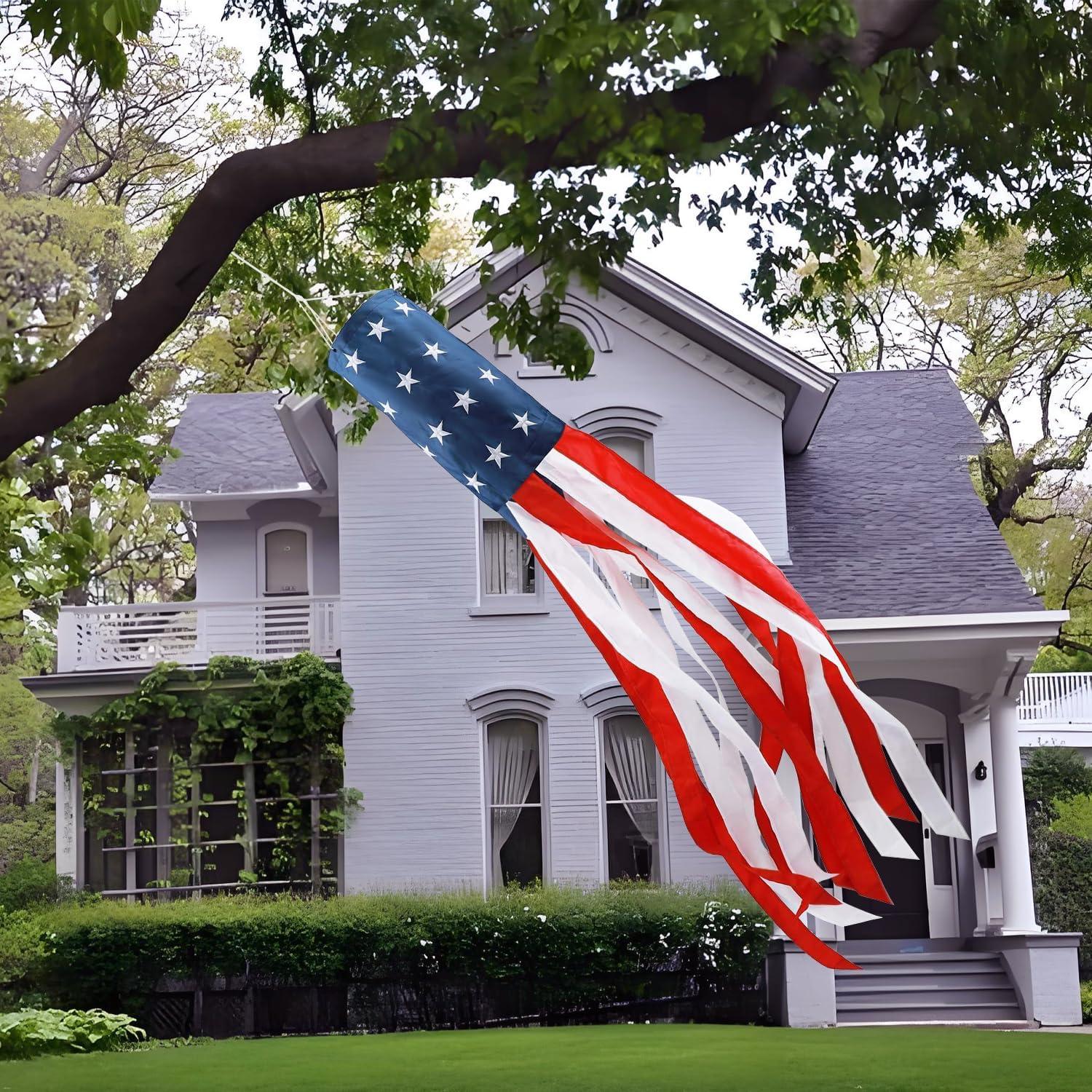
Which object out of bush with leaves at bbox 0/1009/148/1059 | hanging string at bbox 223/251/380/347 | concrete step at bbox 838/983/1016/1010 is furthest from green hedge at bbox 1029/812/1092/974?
hanging string at bbox 223/251/380/347

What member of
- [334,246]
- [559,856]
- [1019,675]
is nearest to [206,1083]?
[334,246]

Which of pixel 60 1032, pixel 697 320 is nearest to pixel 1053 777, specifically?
pixel 697 320

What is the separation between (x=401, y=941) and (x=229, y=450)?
27.7ft

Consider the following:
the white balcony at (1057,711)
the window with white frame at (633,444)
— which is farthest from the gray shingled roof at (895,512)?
the white balcony at (1057,711)

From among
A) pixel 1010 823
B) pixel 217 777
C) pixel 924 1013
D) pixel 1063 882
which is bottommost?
pixel 924 1013

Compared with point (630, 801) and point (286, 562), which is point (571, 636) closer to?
point (630, 801)

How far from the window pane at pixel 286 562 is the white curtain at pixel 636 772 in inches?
203

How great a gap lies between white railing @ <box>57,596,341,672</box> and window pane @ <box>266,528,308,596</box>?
1361 mm

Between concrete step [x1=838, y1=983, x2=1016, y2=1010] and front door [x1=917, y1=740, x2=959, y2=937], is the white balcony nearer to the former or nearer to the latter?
front door [x1=917, y1=740, x2=959, y2=937]

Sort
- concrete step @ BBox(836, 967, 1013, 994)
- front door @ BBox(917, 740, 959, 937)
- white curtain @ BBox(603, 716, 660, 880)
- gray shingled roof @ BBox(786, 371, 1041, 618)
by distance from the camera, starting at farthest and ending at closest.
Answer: front door @ BBox(917, 740, 959, 937), white curtain @ BBox(603, 716, 660, 880), gray shingled roof @ BBox(786, 371, 1041, 618), concrete step @ BBox(836, 967, 1013, 994)

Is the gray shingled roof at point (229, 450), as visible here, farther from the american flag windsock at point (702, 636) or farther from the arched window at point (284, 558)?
the american flag windsock at point (702, 636)

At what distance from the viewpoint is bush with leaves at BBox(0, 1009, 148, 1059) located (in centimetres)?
1362

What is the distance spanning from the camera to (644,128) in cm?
709

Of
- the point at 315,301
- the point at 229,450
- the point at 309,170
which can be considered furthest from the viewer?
the point at 229,450
